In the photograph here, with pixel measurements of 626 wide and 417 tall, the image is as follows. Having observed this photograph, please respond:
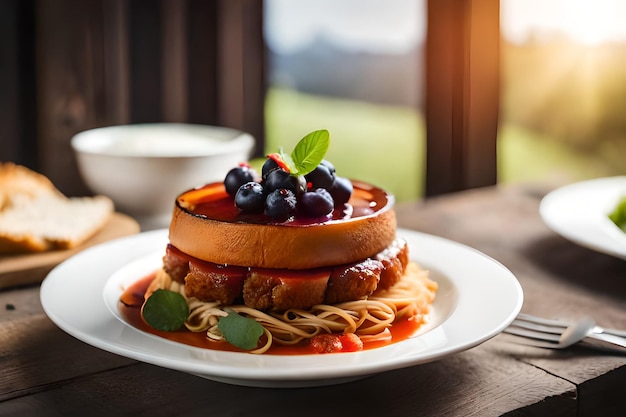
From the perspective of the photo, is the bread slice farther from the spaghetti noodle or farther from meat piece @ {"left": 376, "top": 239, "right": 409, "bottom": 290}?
meat piece @ {"left": 376, "top": 239, "right": 409, "bottom": 290}

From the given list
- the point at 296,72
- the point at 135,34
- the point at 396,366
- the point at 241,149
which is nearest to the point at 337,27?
the point at 296,72

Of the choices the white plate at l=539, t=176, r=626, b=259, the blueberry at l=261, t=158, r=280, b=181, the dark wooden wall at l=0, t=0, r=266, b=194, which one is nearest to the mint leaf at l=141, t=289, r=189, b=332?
the blueberry at l=261, t=158, r=280, b=181

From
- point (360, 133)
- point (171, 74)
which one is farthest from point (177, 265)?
point (360, 133)

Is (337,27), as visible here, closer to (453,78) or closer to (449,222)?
(453,78)

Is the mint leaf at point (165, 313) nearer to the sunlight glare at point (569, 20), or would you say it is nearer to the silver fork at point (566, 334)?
the silver fork at point (566, 334)

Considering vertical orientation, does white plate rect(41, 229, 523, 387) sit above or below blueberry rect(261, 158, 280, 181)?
below

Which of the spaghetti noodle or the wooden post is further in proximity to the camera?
the wooden post

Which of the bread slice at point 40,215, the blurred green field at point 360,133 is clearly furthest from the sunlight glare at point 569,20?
the bread slice at point 40,215
